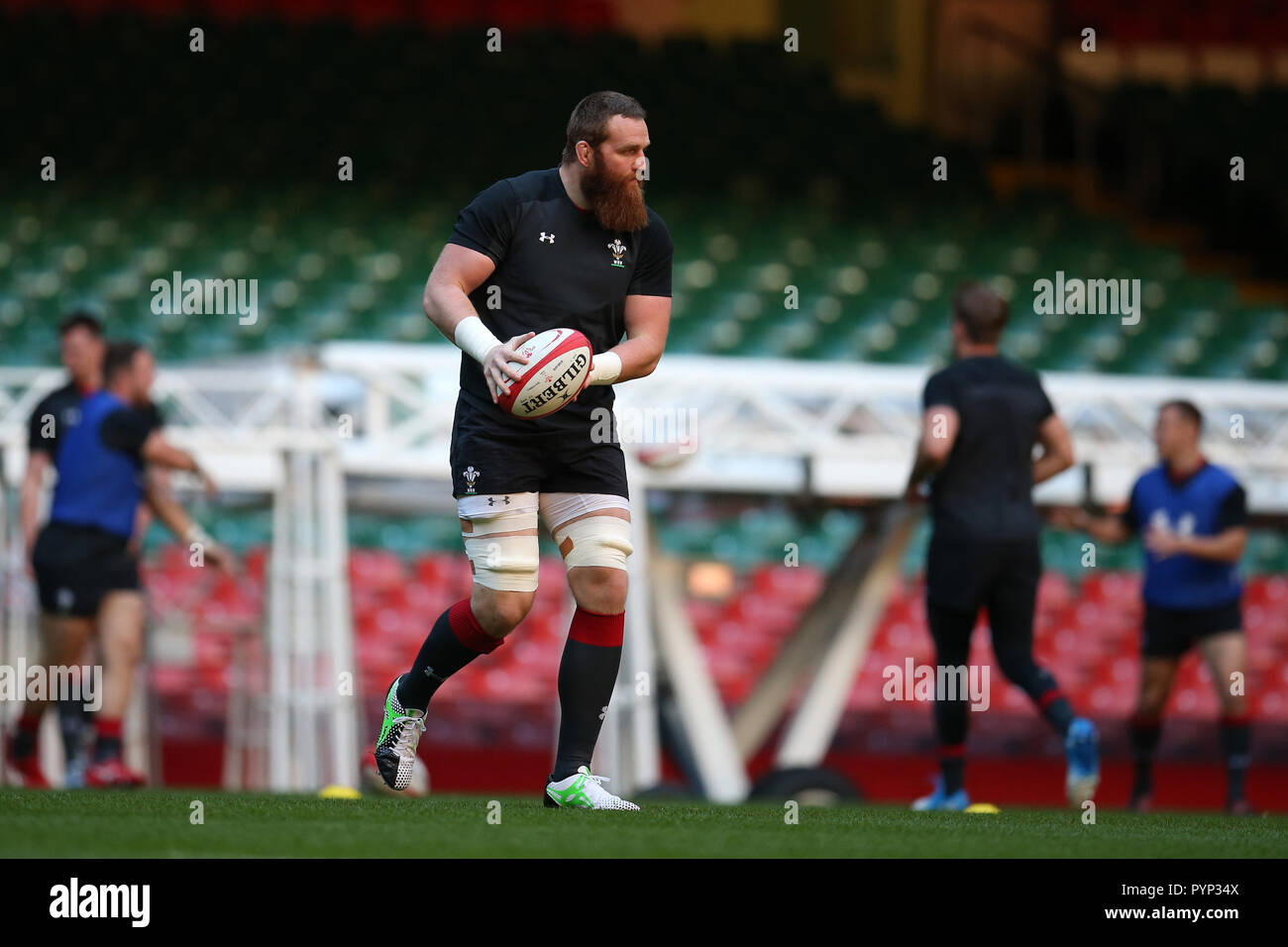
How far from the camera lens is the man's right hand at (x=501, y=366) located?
446 cm

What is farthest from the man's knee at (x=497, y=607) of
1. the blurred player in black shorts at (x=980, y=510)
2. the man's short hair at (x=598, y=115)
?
the blurred player in black shorts at (x=980, y=510)

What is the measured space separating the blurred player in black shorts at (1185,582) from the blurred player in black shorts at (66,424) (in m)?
4.28

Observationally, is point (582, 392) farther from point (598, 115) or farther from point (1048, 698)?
point (1048, 698)

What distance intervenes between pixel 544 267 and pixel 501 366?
0.43m

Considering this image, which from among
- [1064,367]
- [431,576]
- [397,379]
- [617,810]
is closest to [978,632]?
[1064,367]

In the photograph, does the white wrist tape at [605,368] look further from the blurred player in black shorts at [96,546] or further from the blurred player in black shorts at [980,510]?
the blurred player in black shorts at [96,546]

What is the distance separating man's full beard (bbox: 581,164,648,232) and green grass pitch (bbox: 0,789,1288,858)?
1.50 metres

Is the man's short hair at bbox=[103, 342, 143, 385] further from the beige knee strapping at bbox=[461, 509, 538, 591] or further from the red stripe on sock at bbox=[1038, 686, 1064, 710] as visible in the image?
the red stripe on sock at bbox=[1038, 686, 1064, 710]

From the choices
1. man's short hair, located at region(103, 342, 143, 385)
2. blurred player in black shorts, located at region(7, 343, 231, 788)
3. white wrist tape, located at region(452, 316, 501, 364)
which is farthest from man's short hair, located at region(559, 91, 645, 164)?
man's short hair, located at region(103, 342, 143, 385)

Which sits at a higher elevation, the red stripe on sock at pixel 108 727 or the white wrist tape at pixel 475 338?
the white wrist tape at pixel 475 338

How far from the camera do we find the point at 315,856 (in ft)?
11.7

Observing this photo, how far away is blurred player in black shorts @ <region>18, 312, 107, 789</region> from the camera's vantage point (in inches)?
315

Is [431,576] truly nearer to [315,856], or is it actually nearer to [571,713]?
[571,713]

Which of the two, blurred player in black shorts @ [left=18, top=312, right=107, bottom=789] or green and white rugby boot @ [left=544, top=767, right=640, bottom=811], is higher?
blurred player in black shorts @ [left=18, top=312, right=107, bottom=789]
